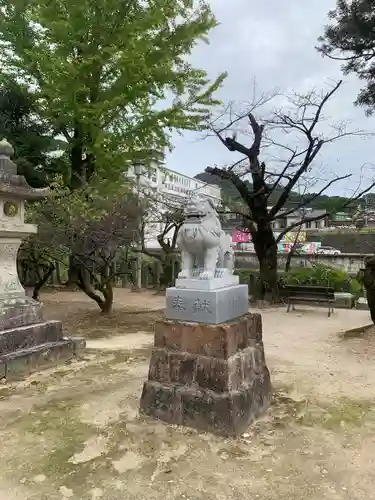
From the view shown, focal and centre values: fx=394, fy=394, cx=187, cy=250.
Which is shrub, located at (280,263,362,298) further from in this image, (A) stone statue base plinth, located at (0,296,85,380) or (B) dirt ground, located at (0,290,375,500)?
(A) stone statue base plinth, located at (0,296,85,380)

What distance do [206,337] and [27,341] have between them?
3.18m

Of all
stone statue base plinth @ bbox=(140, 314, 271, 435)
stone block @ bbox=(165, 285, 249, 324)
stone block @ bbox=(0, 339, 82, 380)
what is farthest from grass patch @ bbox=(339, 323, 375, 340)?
stone block @ bbox=(0, 339, 82, 380)

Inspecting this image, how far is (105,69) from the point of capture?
42.1 feet

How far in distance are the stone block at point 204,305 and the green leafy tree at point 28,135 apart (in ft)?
31.5

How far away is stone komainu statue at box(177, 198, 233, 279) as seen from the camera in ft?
13.6

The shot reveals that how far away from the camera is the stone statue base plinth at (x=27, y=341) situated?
5305 mm

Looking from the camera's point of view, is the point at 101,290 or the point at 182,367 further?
the point at 101,290

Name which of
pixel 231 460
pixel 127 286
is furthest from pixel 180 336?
pixel 127 286

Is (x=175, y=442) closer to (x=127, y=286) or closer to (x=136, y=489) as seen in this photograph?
(x=136, y=489)

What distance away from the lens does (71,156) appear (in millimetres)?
14008

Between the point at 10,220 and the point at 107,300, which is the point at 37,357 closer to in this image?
the point at 10,220

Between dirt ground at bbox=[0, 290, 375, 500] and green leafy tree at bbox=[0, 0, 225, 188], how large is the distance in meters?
8.70

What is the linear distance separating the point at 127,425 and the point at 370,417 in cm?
245

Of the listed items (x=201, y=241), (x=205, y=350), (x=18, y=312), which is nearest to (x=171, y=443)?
(x=205, y=350)
